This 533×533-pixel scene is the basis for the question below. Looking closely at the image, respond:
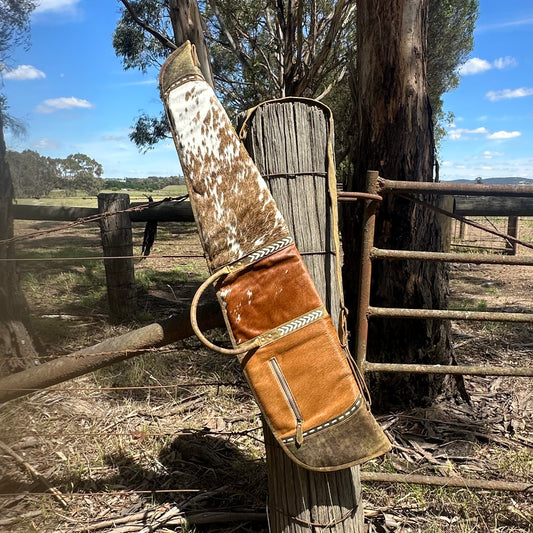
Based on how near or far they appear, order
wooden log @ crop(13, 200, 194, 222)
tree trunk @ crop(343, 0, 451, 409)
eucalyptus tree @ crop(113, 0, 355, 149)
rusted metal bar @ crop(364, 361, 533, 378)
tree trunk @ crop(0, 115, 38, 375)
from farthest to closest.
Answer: eucalyptus tree @ crop(113, 0, 355, 149) < wooden log @ crop(13, 200, 194, 222) < tree trunk @ crop(0, 115, 38, 375) < tree trunk @ crop(343, 0, 451, 409) < rusted metal bar @ crop(364, 361, 533, 378)

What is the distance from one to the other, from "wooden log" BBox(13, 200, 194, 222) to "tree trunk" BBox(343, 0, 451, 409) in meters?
3.11

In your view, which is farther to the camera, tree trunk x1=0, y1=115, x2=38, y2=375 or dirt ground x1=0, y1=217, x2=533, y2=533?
tree trunk x1=0, y1=115, x2=38, y2=375

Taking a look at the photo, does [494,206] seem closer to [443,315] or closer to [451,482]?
[443,315]

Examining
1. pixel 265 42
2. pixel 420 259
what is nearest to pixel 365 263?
pixel 420 259

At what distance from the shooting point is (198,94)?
1357 mm

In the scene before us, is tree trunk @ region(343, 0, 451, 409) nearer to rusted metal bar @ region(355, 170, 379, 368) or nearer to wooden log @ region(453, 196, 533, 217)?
rusted metal bar @ region(355, 170, 379, 368)

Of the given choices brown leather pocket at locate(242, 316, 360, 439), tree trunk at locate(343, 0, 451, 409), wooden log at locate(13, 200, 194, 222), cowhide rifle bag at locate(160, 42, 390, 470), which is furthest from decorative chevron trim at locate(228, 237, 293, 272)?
wooden log at locate(13, 200, 194, 222)

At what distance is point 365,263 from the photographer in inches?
72.1

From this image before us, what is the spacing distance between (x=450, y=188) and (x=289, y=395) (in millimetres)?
1041

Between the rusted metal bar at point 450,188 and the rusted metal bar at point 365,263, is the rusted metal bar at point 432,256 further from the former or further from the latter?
the rusted metal bar at point 450,188

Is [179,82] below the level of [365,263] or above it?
above

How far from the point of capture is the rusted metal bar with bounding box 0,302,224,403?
5.29 ft

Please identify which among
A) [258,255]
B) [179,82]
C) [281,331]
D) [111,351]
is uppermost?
[179,82]

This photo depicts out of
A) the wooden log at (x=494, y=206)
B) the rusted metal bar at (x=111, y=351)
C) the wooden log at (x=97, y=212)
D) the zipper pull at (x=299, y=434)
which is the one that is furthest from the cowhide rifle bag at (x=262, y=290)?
the wooden log at (x=494, y=206)
